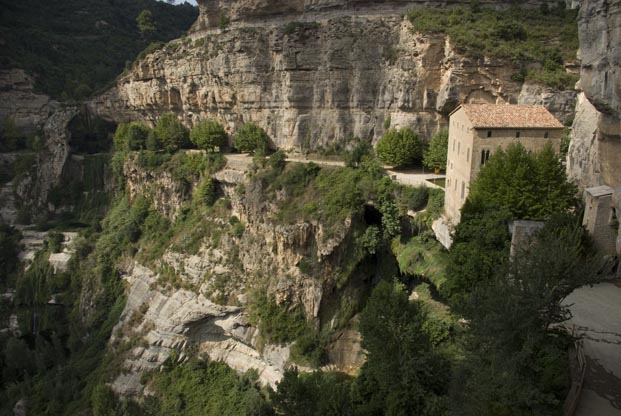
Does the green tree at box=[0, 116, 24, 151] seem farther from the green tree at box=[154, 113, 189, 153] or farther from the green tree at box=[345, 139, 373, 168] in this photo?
the green tree at box=[345, 139, 373, 168]

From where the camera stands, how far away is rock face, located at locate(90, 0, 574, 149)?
32.9 m

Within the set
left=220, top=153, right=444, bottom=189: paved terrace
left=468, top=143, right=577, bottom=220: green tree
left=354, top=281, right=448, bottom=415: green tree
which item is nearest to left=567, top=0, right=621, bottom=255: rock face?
left=468, top=143, right=577, bottom=220: green tree

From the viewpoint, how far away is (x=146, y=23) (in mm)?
66875

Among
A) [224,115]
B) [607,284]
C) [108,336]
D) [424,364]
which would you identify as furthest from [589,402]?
[224,115]

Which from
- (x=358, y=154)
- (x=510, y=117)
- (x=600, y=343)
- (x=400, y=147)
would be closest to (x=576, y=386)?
(x=600, y=343)

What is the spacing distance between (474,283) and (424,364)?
4621 mm

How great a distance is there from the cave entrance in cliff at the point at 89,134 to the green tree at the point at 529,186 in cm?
4739

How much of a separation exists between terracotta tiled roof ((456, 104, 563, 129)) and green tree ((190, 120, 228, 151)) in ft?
83.9

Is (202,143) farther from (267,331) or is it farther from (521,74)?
(521,74)

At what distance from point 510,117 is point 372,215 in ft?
38.7

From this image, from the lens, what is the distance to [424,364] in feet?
57.8

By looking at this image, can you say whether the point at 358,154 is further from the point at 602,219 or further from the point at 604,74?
the point at 604,74

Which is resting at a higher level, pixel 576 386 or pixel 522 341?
pixel 522 341

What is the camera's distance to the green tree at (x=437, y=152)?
31894 millimetres
